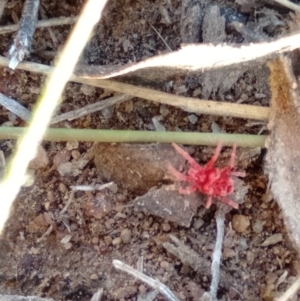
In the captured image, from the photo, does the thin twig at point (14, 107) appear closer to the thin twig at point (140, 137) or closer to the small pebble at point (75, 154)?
the thin twig at point (140, 137)

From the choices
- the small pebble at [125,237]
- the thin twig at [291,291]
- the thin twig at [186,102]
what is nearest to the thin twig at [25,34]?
the thin twig at [186,102]

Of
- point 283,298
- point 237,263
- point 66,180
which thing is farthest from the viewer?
point 66,180

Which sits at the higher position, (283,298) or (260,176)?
(260,176)

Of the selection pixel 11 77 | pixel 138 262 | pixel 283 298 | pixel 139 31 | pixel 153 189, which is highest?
pixel 139 31

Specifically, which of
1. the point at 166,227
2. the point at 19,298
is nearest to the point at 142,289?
the point at 166,227

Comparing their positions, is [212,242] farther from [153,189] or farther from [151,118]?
[151,118]

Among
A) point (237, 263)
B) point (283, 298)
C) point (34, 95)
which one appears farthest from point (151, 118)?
point (283, 298)

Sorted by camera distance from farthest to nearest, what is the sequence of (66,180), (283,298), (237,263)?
(66,180) < (237,263) < (283,298)

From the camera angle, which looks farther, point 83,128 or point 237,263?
point 83,128
